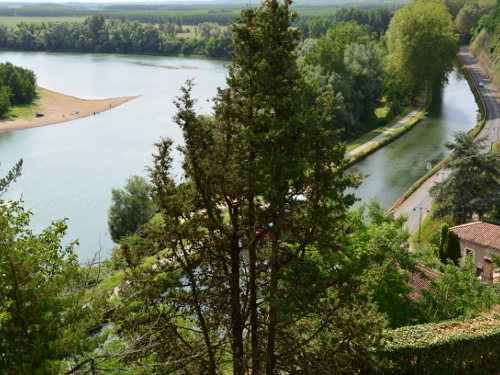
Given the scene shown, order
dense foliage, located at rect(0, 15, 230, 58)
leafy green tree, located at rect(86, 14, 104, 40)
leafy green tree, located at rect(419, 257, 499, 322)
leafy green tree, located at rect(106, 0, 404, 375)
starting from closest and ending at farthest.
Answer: leafy green tree, located at rect(106, 0, 404, 375) < leafy green tree, located at rect(419, 257, 499, 322) < dense foliage, located at rect(0, 15, 230, 58) < leafy green tree, located at rect(86, 14, 104, 40)

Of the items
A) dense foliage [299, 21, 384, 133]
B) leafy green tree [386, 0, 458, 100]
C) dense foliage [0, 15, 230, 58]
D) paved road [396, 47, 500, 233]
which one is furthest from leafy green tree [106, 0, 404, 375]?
dense foliage [0, 15, 230, 58]

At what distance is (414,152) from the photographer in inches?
1687

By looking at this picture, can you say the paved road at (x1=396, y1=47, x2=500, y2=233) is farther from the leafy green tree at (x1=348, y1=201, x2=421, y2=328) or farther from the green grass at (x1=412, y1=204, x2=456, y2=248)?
the leafy green tree at (x1=348, y1=201, x2=421, y2=328)

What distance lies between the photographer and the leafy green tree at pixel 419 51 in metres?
53.5

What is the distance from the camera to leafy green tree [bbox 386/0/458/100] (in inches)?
2108

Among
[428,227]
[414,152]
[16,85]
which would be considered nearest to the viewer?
[428,227]

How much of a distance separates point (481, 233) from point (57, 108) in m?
51.0

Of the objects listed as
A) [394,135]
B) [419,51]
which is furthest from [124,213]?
[419,51]

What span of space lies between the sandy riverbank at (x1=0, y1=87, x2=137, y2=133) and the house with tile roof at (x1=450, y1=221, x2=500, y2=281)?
149 ft

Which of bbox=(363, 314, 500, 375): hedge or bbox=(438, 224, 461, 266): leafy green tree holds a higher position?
bbox=(363, 314, 500, 375): hedge

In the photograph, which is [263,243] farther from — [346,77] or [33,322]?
[346,77]

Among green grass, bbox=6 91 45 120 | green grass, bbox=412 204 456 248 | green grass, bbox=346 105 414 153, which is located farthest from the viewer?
green grass, bbox=6 91 45 120

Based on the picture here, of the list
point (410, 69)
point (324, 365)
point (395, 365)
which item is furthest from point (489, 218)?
point (410, 69)

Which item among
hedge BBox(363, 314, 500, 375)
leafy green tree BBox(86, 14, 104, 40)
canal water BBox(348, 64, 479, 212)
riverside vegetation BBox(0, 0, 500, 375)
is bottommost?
canal water BBox(348, 64, 479, 212)
